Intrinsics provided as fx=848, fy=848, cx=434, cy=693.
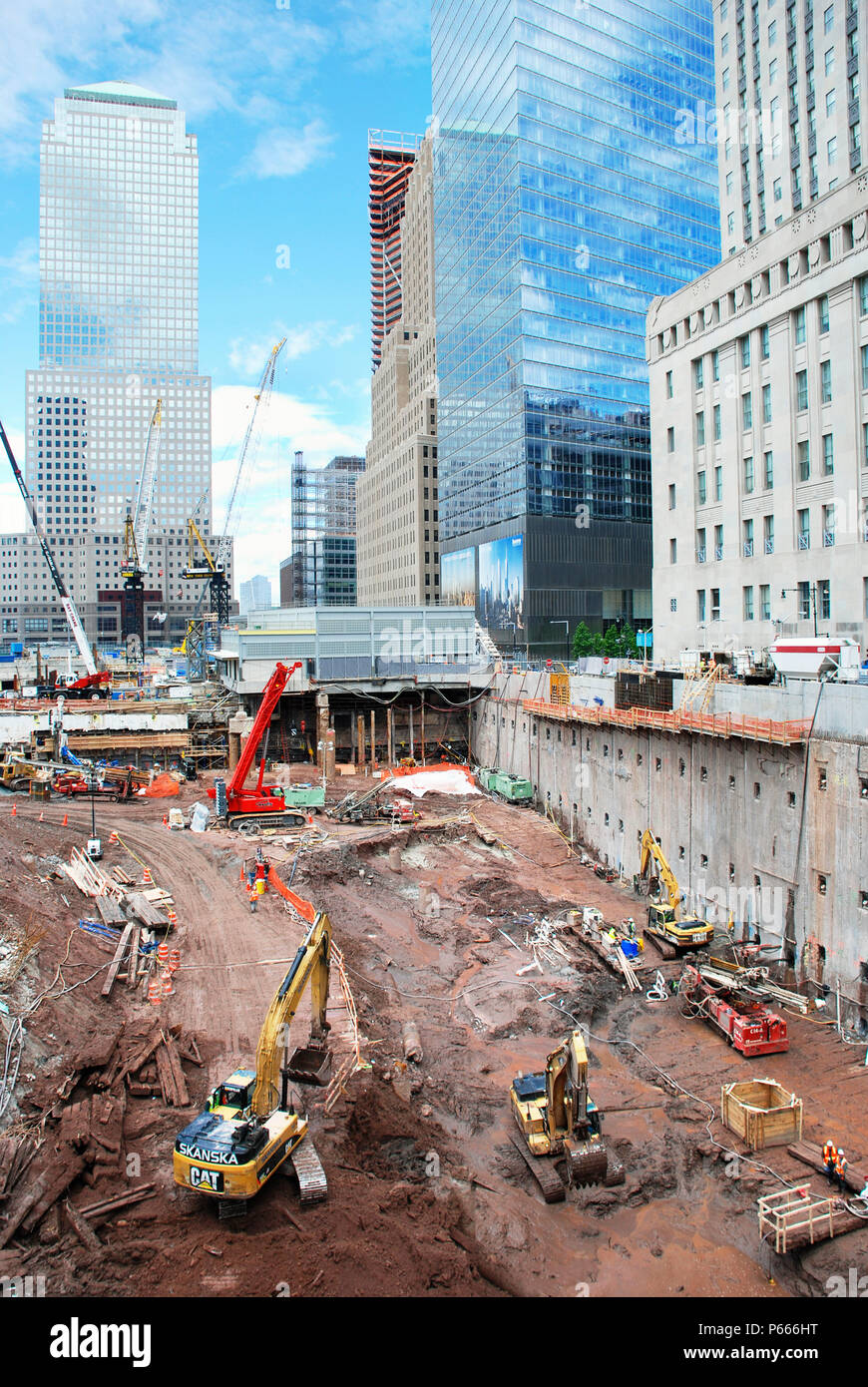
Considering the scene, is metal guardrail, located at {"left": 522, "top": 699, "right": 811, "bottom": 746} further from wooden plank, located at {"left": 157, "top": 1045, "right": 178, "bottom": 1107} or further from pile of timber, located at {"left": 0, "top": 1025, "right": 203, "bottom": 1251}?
wooden plank, located at {"left": 157, "top": 1045, "right": 178, "bottom": 1107}

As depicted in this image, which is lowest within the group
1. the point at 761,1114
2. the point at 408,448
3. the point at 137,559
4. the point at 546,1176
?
the point at 546,1176

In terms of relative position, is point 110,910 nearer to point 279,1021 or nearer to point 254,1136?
point 279,1021

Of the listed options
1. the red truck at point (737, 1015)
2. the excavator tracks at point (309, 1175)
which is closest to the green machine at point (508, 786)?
the red truck at point (737, 1015)

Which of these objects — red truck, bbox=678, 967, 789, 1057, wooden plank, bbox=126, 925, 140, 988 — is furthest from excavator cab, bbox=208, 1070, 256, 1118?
red truck, bbox=678, 967, 789, 1057

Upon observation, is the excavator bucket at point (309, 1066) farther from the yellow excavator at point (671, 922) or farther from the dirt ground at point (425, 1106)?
the yellow excavator at point (671, 922)

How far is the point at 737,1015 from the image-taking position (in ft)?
73.3

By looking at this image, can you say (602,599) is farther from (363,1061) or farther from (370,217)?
(370,217)

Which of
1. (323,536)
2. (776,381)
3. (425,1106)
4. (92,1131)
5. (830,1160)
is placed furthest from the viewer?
(323,536)

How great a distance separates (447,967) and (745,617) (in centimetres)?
2635

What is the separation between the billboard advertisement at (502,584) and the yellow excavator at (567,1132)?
63.0 m

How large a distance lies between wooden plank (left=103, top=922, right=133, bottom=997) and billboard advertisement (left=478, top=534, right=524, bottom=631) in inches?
2238

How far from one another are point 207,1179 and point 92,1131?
12.2 feet

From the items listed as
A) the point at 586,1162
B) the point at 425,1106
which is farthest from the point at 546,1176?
the point at 425,1106
